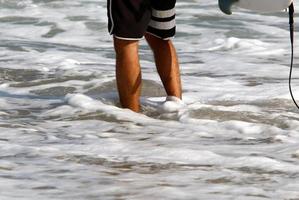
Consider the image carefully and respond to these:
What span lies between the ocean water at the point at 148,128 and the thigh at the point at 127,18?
46 cm

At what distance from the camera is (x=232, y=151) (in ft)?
11.9

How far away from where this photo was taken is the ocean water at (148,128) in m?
3.00

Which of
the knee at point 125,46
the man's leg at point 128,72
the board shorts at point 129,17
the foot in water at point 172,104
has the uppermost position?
the board shorts at point 129,17

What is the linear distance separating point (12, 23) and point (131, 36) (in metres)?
5.82

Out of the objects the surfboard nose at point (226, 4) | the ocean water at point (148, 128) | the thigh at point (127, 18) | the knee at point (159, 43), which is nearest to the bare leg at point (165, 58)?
the knee at point (159, 43)

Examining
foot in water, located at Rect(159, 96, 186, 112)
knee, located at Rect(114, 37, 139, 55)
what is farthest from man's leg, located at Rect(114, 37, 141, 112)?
foot in water, located at Rect(159, 96, 186, 112)

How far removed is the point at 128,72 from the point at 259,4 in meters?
0.83

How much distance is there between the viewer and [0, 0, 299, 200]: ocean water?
300 cm

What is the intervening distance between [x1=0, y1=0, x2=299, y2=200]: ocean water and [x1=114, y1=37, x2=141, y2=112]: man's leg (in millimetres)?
81

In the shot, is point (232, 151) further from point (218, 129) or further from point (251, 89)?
point (251, 89)

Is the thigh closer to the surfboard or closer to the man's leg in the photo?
the man's leg

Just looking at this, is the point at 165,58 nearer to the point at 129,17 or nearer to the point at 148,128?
the point at 129,17

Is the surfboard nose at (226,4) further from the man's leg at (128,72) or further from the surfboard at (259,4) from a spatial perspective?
the man's leg at (128,72)

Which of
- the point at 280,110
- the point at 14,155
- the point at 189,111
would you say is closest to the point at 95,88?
the point at 189,111
